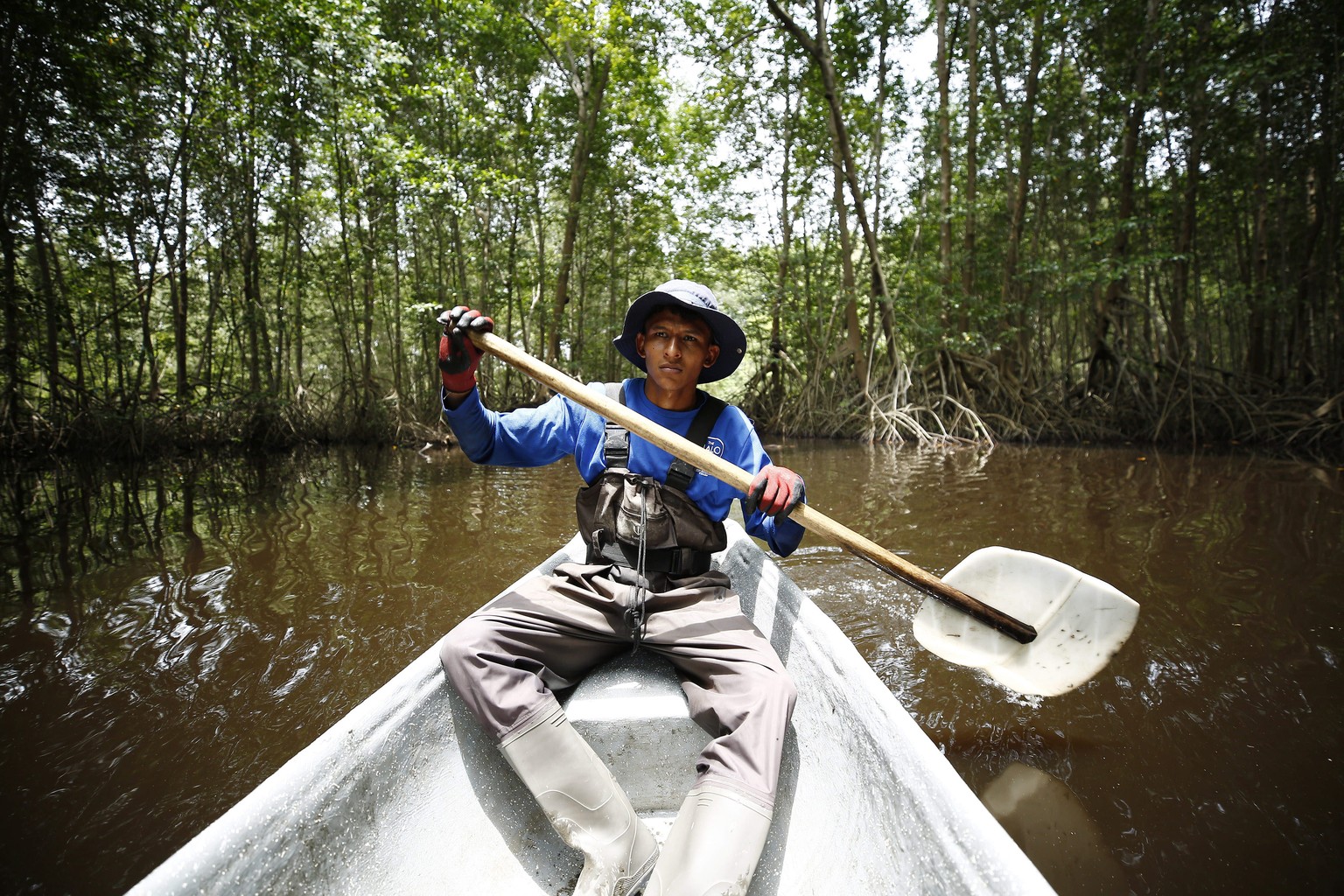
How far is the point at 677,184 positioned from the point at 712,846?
45.8ft

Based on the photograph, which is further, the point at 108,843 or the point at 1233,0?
the point at 1233,0

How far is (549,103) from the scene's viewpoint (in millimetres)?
12000

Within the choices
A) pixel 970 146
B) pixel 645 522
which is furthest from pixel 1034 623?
pixel 970 146

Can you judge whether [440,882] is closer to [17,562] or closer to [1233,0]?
[17,562]

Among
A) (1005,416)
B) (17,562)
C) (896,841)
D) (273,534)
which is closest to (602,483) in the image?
(896,841)

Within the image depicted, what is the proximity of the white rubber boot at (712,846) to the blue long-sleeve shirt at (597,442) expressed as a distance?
2.63 ft

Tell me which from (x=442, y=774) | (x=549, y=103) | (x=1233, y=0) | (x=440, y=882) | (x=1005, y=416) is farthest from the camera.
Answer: (x=549, y=103)

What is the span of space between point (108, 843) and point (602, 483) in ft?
4.45

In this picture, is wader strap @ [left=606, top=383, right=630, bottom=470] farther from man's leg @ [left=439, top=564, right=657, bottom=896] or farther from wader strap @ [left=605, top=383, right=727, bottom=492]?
man's leg @ [left=439, top=564, right=657, bottom=896]

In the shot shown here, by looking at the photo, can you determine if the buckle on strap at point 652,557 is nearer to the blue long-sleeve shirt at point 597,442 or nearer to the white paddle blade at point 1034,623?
the blue long-sleeve shirt at point 597,442

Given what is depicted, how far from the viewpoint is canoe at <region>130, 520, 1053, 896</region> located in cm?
81

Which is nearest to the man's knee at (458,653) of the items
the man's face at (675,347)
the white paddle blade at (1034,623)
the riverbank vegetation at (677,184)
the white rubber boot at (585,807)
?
the white rubber boot at (585,807)

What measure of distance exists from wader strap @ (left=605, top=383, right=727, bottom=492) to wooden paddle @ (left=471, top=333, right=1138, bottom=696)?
0.16ft

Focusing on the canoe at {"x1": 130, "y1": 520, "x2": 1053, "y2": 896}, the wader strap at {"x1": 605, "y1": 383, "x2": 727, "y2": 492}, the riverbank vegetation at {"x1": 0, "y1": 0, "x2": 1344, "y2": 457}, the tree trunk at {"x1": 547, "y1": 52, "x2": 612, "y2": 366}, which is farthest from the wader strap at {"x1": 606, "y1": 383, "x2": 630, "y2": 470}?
the tree trunk at {"x1": 547, "y1": 52, "x2": 612, "y2": 366}
